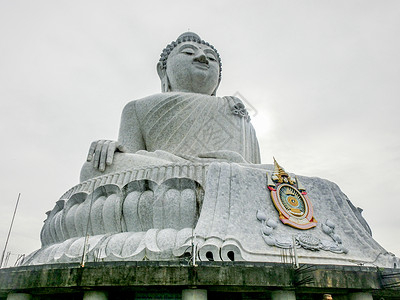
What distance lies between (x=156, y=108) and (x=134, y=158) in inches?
104

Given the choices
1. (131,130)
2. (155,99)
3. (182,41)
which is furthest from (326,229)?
(182,41)

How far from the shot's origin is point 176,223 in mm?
6797

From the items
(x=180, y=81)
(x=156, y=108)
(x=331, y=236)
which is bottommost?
(x=331, y=236)

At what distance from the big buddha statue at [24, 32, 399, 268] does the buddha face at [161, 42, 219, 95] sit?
3586 millimetres

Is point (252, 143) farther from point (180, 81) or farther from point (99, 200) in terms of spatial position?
point (99, 200)

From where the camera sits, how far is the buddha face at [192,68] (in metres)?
11.9

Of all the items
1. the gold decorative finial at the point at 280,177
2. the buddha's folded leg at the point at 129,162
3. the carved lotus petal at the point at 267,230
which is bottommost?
the carved lotus petal at the point at 267,230

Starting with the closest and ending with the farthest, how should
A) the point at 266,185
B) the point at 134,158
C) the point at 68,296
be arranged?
the point at 68,296 → the point at 266,185 → the point at 134,158

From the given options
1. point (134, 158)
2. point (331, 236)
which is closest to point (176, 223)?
point (134, 158)

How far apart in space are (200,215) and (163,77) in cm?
783

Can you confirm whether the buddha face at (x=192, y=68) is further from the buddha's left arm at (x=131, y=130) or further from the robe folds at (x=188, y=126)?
the buddha's left arm at (x=131, y=130)

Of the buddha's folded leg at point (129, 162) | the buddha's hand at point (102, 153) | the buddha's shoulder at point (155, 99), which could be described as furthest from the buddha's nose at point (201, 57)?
the buddha's hand at point (102, 153)

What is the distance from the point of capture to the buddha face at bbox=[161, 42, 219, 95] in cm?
1194

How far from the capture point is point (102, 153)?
8.70 meters
